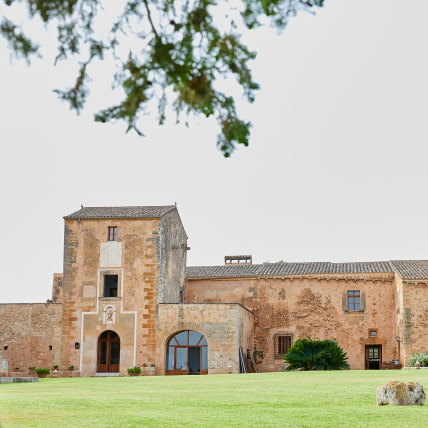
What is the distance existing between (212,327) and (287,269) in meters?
8.03

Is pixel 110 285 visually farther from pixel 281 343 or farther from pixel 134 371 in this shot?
A: pixel 281 343

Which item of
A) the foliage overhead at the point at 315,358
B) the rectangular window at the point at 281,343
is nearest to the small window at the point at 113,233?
the rectangular window at the point at 281,343

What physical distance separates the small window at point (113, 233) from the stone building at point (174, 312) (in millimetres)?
51

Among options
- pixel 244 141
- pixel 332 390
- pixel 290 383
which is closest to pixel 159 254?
pixel 290 383

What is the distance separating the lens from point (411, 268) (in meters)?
39.9

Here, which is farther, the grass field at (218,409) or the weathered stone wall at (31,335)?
the weathered stone wall at (31,335)

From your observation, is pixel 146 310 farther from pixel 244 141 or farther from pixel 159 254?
pixel 244 141

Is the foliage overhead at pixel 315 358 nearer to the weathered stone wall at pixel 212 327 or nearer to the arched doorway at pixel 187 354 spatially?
the weathered stone wall at pixel 212 327

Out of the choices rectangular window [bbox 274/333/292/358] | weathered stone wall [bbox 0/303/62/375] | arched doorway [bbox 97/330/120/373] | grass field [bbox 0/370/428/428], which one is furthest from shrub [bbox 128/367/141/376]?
grass field [bbox 0/370/428/428]

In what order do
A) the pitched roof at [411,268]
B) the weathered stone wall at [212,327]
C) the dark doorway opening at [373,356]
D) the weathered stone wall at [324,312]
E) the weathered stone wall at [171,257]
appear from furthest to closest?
the weathered stone wall at [324,312] < the dark doorway opening at [373,356] < the weathered stone wall at [171,257] < the pitched roof at [411,268] < the weathered stone wall at [212,327]

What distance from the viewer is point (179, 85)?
23.7 ft

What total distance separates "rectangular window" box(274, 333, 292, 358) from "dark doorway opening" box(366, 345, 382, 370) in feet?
13.6

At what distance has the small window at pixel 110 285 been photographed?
126 feet

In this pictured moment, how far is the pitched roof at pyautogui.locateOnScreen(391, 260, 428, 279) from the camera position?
3738 centimetres
